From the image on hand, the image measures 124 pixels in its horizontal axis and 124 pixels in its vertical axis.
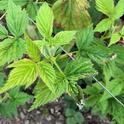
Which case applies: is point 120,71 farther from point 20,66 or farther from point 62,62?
point 20,66

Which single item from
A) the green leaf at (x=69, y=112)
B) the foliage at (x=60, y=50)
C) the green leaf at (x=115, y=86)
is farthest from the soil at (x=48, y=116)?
the green leaf at (x=115, y=86)

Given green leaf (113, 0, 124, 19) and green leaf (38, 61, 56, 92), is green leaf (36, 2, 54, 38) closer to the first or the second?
green leaf (38, 61, 56, 92)

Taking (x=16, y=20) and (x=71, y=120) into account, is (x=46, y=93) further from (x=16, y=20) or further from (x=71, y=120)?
(x=71, y=120)

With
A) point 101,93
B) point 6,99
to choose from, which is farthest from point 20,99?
point 101,93

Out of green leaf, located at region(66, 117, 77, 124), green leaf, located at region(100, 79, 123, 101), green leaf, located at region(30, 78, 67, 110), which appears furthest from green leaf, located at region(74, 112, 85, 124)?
green leaf, located at region(30, 78, 67, 110)

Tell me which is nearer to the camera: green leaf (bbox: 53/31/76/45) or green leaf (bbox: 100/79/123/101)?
green leaf (bbox: 53/31/76/45)

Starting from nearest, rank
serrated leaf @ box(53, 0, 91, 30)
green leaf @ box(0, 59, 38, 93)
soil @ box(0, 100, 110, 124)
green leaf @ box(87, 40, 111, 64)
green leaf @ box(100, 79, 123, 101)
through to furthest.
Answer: green leaf @ box(0, 59, 38, 93), green leaf @ box(87, 40, 111, 64), serrated leaf @ box(53, 0, 91, 30), green leaf @ box(100, 79, 123, 101), soil @ box(0, 100, 110, 124)
